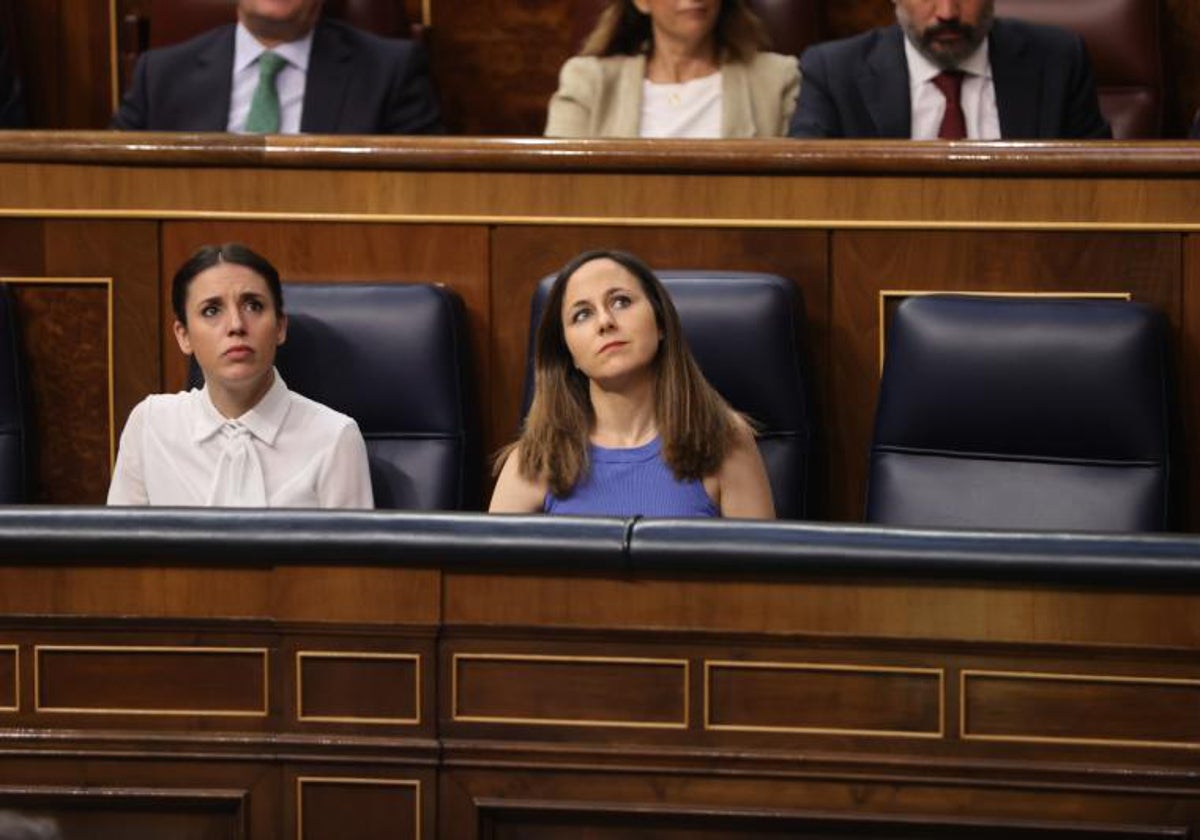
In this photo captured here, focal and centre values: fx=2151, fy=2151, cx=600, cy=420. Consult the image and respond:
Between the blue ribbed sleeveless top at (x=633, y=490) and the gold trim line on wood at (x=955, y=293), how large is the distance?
0.21m

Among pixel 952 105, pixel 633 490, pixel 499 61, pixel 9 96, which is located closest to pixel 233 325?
pixel 633 490

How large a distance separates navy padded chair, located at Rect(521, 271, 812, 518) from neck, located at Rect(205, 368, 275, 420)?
197 millimetres

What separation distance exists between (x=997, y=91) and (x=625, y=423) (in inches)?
21.6

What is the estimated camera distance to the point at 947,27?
5.87ft

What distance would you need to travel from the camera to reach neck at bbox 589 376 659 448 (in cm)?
145

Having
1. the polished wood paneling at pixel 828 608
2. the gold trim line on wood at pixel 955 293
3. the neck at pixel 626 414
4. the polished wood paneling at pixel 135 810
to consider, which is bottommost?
the polished wood paneling at pixel 135 810

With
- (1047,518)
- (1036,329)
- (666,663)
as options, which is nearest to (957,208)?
(1036,329)

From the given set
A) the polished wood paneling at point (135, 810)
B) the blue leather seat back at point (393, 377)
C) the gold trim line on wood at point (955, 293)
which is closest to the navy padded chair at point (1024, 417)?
the gold trim line on wood at point (955, 293)

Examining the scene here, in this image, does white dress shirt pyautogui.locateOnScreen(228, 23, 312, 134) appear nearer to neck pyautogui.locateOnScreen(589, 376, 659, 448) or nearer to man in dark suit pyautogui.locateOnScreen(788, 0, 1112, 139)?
man in dark suit pyautogui.locateOnScreen(788, 0, 1112, 139)

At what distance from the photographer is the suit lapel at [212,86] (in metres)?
1.94

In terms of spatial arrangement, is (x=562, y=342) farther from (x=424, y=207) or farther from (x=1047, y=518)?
(x=1047, y=518)

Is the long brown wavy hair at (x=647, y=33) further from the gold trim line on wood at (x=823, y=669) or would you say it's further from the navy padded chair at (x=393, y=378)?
the gold trim line on wood at (x=823, y=669)

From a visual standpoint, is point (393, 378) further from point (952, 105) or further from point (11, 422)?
point (952, 105)

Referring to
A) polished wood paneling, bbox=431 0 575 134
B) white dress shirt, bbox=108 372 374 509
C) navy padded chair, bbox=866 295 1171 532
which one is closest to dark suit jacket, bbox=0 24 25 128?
polished wood paneling, bbox=431 0 575 134
